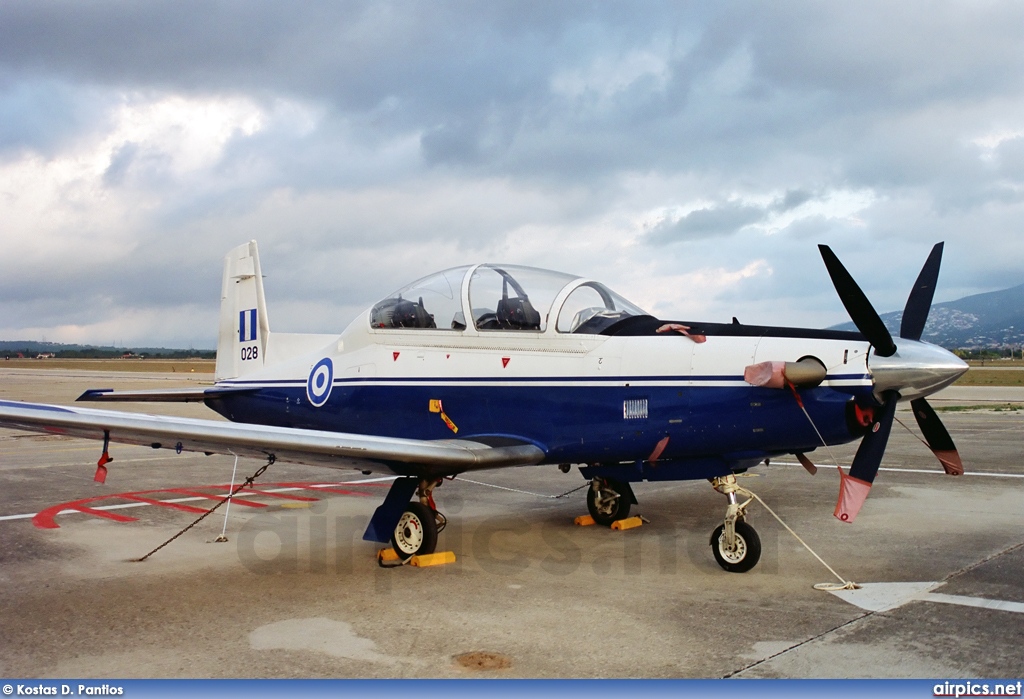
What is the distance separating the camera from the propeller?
6012 mm

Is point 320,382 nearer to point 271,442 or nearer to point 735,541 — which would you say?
point 271,442

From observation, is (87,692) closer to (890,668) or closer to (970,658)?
(890,668)

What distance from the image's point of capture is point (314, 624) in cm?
532

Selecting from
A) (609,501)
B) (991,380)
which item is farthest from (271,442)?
(991,380)

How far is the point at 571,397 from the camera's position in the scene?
6906 millimetres

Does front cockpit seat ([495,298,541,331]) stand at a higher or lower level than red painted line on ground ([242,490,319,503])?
higher

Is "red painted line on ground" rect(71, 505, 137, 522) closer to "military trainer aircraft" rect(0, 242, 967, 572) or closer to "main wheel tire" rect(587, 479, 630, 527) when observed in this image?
"military trainer aircraft" rect(0, 242, 967, 572)

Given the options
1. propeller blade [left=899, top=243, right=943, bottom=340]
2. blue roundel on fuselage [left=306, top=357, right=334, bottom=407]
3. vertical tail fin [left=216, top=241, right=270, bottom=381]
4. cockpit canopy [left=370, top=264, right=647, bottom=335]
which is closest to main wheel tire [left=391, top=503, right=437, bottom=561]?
cockpit canopy [left=370, top=264, right=647, bottom=335]

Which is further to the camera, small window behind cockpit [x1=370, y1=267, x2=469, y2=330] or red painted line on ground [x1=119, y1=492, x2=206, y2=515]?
red painted line on ground [x1=119, y1=492, x2=206, y2=515]

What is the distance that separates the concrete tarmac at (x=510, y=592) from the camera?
179 inches

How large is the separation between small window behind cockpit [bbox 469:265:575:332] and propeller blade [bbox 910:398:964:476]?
3.21m

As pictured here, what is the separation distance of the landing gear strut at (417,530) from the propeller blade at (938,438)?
4212 millimetres

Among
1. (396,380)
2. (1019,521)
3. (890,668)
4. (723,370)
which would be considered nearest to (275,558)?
(396,380)

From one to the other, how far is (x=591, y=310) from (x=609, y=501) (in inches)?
100
